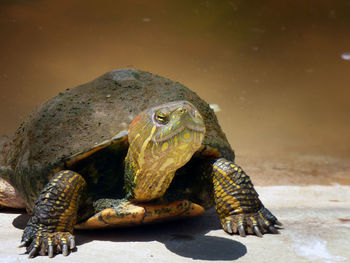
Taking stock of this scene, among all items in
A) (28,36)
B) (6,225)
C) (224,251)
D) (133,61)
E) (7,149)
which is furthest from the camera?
(133,61)

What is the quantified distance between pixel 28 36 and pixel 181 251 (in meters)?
8.07

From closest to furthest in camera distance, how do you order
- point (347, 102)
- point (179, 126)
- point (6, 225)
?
1. point (179, 126)
2. point (6, 225)
3. point (347, 102)

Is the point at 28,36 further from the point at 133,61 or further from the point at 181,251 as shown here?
the point at 181,251

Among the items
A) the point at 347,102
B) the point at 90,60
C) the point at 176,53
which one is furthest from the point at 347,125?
the point at 90,60

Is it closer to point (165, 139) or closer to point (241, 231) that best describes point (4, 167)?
point (165, 139)

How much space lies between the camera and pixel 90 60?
9453mm

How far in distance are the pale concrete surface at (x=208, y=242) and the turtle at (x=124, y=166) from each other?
0.12 m

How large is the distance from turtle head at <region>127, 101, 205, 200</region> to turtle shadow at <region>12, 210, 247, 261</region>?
46 cm

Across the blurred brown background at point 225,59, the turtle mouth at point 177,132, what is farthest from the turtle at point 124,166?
the blurred brown background at point 225,59

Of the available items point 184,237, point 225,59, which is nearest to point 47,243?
point 184,237

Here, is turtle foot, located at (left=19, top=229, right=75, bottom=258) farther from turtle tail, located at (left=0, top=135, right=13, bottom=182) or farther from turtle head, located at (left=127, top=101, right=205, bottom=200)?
turtle tail, located at (left=0, top=135, right=13, bottom=182)

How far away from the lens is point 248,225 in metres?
2.82

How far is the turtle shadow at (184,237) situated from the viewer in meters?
2.36

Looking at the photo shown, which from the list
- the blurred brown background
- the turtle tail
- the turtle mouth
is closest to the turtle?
the turtle mouth
